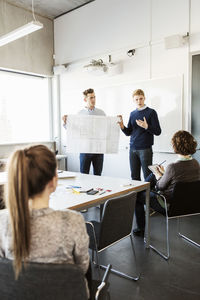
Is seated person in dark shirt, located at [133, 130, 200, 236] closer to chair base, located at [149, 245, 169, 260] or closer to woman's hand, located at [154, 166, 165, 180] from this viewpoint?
woman's hand, located at [154, 166, 165, 180]

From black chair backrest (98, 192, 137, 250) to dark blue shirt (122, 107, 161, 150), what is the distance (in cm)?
172

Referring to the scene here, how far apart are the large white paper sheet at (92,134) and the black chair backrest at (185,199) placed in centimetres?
152

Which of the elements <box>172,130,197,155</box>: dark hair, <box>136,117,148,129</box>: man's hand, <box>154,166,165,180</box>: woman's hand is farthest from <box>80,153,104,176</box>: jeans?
<box>172,130,197,155</box>: dark hair

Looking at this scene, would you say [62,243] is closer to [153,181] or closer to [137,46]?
[153,181]

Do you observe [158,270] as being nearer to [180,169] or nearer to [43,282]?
[180,169]

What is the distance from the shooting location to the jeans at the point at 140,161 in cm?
360

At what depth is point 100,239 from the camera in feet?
5.97

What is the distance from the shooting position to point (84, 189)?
2346mm

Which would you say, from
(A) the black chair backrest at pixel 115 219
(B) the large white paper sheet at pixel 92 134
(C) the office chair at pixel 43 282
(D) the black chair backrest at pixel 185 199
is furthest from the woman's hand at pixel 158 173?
(C) the office chair at pixel 43 282

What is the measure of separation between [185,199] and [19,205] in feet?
6.05

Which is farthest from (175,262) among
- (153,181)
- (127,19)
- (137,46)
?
(127,19)

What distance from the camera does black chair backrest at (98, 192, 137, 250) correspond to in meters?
1.77

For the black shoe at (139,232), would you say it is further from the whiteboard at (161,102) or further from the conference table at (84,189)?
the whiteboard at (161,102)

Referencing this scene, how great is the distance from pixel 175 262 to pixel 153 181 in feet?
2.75
